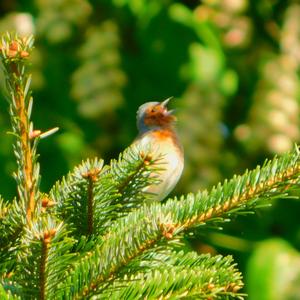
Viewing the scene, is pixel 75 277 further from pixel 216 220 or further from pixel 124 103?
pixel 124 103

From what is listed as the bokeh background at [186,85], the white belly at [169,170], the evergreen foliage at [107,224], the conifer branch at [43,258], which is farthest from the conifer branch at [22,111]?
the bokeh background at [186,85]

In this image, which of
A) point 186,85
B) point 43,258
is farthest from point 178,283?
point 186,85

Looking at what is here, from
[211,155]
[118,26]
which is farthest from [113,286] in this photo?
[118,26]

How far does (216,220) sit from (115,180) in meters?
0.22

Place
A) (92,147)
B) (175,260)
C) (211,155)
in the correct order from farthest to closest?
1. (92,147)
2. (211,155)
3. (175,260)

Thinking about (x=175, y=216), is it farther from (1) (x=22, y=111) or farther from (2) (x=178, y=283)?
(1) (x=22, y=111)

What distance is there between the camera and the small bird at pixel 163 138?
4055mm

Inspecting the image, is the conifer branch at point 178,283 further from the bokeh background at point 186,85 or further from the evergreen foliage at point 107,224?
the bokeh background at point 186,85

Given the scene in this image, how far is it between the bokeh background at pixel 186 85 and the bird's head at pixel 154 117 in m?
1.39

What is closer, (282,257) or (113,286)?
Result: (113,286)

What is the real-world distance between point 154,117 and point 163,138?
0.34 m

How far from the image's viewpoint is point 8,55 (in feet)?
6.31

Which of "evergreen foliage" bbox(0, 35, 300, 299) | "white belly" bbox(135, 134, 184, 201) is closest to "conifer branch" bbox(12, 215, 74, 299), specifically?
"evergreen foliage" bbox(0, 35, 300, 299)

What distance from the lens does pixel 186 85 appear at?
6.86 m
